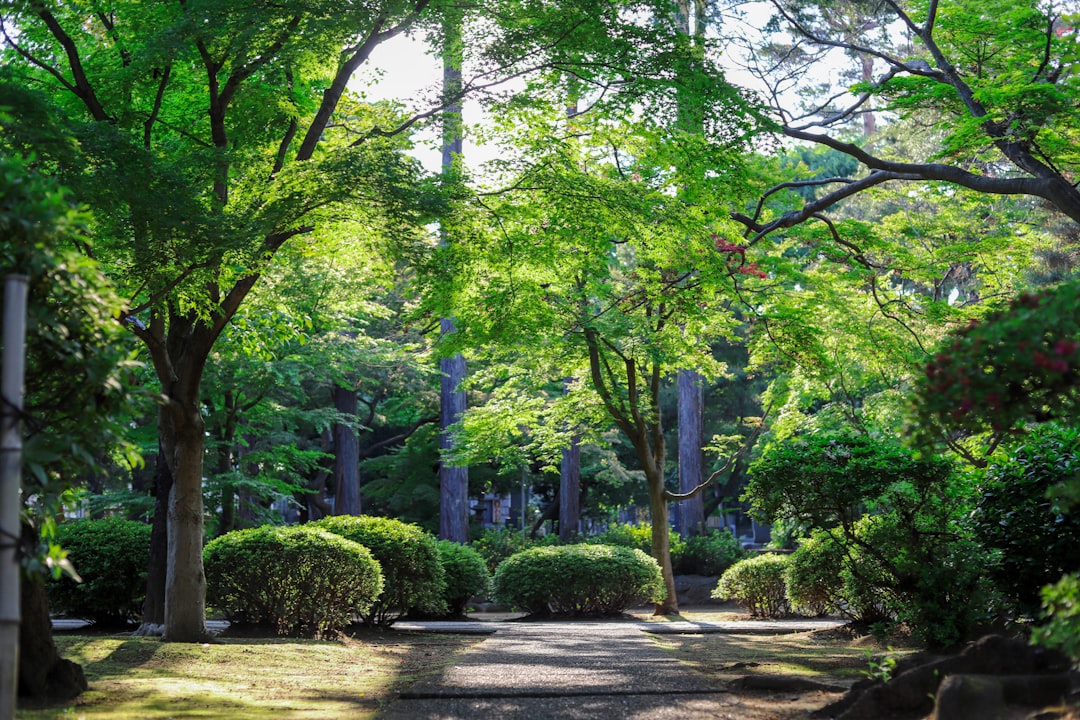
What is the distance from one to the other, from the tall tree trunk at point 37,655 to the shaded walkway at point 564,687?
6.36 feet

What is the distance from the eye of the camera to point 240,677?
7.57 metres

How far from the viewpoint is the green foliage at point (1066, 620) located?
150 inches

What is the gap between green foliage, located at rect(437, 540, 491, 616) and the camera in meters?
16.2

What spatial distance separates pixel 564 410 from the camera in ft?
57.9

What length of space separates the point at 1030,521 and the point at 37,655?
6.93 meters

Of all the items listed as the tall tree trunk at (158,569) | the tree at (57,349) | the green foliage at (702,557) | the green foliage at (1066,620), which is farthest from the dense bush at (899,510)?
the green foliage at (702,557)

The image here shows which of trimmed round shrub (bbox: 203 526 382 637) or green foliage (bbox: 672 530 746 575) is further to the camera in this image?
Result: green foliage (bbox: 672 530 746 575)

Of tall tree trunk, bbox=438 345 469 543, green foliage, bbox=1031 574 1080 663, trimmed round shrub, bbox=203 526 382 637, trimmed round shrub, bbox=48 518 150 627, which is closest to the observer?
green foliage, bbox=1031 574 1080 663

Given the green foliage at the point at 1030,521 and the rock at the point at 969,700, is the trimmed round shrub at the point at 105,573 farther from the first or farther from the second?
the rock at the point at 969,700

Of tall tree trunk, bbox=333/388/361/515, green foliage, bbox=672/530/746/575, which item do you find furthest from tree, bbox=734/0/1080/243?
tall tree trunk, bbox=333/388/361/515

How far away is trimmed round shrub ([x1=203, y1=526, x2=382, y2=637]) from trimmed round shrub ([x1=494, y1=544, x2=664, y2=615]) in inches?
215

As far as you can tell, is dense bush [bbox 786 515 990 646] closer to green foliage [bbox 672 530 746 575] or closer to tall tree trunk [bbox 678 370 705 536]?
green foliage [bbox 672 530 746 575]

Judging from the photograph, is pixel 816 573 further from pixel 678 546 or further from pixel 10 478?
pixel 678 546

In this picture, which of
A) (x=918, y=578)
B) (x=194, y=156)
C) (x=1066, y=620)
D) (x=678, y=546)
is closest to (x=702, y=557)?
(x=678, y=546)
